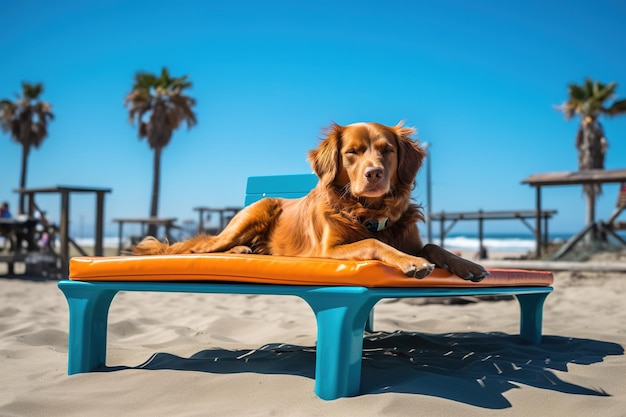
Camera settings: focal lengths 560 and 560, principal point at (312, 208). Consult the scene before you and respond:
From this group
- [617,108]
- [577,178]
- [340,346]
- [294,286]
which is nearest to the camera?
[340,346]

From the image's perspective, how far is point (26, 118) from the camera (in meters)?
32.1

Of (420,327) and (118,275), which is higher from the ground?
(118,275)

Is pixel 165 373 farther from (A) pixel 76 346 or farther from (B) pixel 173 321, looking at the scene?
(B) pixel 173 321

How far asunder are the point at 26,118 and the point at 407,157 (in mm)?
34069

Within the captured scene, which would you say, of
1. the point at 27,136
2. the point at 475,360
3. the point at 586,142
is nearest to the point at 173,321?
the point at 475,360

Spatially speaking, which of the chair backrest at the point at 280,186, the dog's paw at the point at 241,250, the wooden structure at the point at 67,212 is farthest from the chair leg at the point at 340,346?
the wooden structure at the point at 67,212

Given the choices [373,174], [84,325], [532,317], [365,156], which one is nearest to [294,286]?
[373,174]

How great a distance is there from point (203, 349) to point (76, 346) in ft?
2.61

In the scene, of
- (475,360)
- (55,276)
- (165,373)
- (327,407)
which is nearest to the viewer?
(327,407)

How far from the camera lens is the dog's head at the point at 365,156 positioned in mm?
2678

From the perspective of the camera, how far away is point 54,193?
10.7 metres

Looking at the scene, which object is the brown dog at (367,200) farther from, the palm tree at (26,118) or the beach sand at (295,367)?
the palm tree at (26,118)

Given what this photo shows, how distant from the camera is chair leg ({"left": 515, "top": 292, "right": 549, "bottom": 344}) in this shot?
3.83 m

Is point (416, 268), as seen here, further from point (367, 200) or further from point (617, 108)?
point (617, 108)
